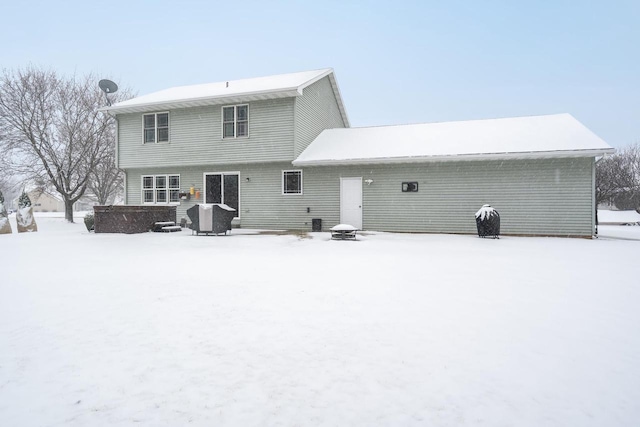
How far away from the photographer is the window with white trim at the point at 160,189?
55.6 feet

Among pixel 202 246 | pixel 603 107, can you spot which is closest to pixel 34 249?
pixel 202 246

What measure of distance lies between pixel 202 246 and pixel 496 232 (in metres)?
9.37

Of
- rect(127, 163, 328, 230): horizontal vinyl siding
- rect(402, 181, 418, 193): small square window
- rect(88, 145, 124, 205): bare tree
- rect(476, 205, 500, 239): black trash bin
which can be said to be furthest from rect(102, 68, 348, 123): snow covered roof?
rect(88, 145, 124, 205): bare tree

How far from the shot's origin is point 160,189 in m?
17.2

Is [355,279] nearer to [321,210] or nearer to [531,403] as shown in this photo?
[531,403]

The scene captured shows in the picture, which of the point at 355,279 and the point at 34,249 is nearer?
the point at 355,279

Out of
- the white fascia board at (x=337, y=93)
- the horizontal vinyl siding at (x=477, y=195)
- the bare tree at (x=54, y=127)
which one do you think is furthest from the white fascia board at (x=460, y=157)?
the bare tree at (x=54, y=127)

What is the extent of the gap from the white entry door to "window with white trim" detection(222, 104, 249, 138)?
4.93 m

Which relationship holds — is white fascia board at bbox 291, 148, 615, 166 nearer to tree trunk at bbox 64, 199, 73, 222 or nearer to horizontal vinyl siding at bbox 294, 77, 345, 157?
horizontal vinyl siding at bbox 294, 77, 345, 157

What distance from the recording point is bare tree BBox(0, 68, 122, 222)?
21297 mm

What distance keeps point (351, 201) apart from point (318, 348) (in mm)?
11953

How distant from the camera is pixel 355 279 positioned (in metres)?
5.30

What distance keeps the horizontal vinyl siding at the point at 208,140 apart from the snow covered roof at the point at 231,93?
42 centimetres

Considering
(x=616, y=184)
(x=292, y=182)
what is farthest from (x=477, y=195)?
(x=616, y=184)
